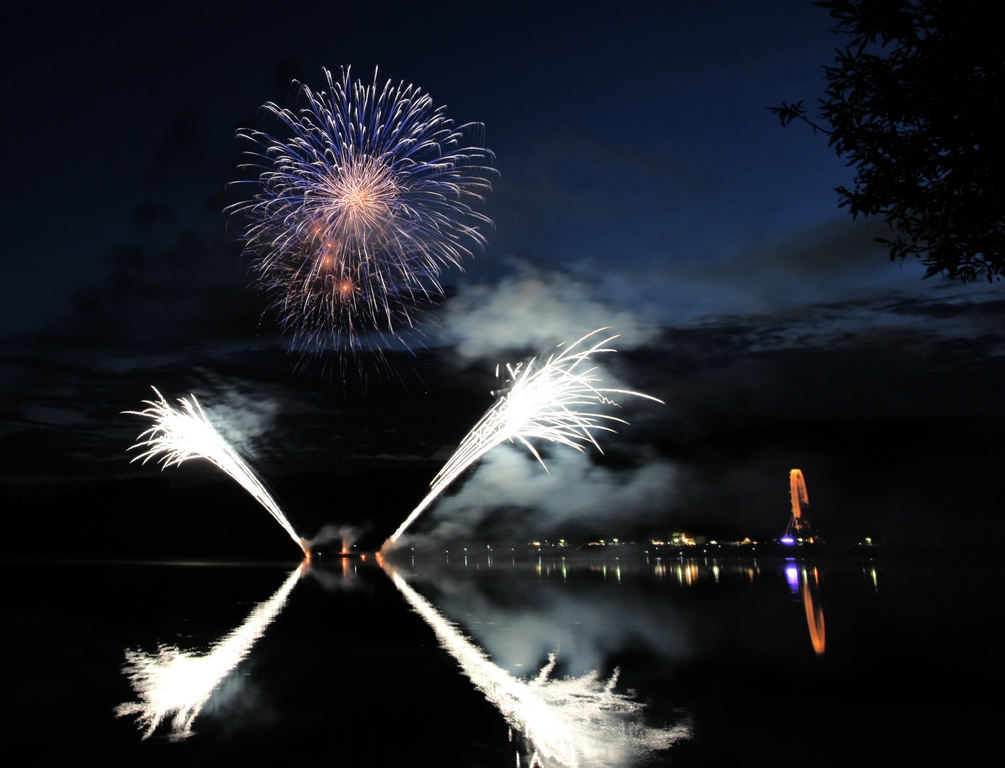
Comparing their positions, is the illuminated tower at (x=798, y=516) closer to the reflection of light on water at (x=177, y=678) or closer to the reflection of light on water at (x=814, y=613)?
the reflection of light on water at (x=814, y=613)

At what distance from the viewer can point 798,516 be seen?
3898 inches

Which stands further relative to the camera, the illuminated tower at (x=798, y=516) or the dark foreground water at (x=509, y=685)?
the illuminated tower at (x=798, y=516)

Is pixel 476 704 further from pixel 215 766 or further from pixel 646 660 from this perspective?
pixel 646 660

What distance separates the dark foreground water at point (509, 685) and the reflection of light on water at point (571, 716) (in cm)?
4

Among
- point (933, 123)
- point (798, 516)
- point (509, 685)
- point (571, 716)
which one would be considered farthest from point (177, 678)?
point (798, 516)

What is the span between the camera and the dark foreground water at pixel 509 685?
25.1 feet

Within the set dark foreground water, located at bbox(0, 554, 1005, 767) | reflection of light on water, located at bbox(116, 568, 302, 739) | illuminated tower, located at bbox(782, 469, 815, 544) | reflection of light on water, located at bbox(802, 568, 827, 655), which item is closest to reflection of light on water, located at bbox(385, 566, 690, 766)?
dark foreground water, located at bbox(0, 554, 1005, 767)

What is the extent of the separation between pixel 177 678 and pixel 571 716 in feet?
20.4

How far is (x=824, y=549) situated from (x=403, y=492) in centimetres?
6966

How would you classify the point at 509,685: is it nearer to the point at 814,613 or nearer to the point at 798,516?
the point at 814,613

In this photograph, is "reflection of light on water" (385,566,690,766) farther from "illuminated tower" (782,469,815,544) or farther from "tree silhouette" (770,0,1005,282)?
"illuminated tower" (782,469,815,544)

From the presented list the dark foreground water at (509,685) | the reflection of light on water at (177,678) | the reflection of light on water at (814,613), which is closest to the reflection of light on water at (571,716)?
the dark foreground water at (509,685)

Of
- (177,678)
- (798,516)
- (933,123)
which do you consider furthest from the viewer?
(798,516)

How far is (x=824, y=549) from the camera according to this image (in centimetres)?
7544
